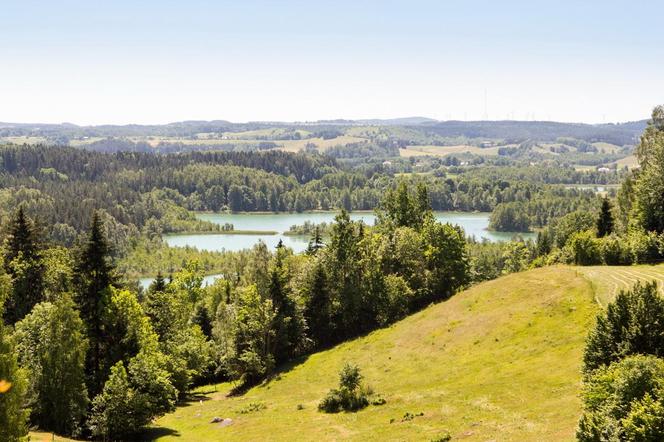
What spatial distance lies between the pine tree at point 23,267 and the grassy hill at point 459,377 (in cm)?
2191

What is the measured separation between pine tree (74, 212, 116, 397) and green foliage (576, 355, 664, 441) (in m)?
41.8

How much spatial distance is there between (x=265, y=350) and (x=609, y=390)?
53.2 meters

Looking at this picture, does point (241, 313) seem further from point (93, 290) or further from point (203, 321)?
point (93, 290)

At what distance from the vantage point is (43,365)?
4984 cm

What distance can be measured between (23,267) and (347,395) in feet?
131

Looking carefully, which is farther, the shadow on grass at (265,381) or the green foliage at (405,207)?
the green foliage at (405,207)

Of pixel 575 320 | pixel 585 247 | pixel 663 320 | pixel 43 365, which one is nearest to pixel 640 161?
pixel 585 247

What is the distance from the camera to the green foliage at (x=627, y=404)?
2502 centimetres

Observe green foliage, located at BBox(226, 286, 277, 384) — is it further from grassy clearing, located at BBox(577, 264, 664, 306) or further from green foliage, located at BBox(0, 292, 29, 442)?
green foliage, located at BBox(0, 292, 29, 442)

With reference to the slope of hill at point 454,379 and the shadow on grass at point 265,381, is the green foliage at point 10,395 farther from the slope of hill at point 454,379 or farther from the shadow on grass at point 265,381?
the shadow on grass at point 265,381

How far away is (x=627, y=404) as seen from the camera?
27.6 meters

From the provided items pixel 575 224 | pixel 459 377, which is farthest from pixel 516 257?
pixel 459 377

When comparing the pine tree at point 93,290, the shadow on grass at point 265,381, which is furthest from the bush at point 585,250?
the pine tree at point 93,290

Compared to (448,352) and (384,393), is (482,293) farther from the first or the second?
(384,393)
